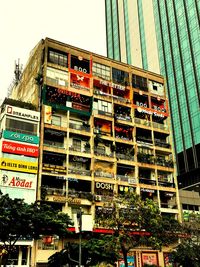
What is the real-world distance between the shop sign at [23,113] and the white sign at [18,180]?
8.90m

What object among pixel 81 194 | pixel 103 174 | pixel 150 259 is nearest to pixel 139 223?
pixel 81 194

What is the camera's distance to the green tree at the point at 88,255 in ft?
109

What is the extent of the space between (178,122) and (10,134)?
47578 millimetres

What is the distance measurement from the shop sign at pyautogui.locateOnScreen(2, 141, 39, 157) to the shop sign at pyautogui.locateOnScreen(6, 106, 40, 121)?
184 inches

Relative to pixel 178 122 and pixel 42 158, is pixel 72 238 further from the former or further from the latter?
pixel 178 122

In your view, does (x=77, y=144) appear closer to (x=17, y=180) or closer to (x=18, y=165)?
(x=18, y=165)

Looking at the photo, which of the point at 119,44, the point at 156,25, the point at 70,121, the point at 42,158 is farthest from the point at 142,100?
the point at 119,44

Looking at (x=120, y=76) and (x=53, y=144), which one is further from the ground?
(x=120, y=76)

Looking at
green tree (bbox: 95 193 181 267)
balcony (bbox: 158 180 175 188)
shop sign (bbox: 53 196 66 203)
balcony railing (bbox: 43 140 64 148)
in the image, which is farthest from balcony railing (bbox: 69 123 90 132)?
green tree (bbox: 95 193 181 267)

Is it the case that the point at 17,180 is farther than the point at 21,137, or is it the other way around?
the point at 21,137

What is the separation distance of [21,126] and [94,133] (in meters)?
12.2

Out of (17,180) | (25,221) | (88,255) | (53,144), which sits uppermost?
(53,144)

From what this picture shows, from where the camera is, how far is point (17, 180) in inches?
1986

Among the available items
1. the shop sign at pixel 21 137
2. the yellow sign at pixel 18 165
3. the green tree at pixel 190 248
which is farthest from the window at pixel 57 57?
the green tree at pixel 190 248
